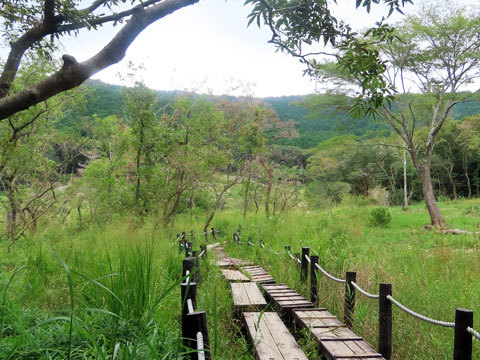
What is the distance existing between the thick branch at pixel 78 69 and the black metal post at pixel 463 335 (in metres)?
2.58

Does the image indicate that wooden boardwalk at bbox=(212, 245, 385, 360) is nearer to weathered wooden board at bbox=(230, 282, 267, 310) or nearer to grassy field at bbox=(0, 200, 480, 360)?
weathered wooden board at bbox=(230, 282, 267, 310)

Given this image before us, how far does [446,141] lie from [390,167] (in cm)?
488

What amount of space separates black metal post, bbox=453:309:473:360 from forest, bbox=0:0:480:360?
0.87 meters

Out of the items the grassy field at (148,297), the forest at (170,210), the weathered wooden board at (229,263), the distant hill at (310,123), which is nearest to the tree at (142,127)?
the forest at (170,210)

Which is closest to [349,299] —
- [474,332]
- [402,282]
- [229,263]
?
[402,282]

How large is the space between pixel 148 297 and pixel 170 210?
8.66 metres

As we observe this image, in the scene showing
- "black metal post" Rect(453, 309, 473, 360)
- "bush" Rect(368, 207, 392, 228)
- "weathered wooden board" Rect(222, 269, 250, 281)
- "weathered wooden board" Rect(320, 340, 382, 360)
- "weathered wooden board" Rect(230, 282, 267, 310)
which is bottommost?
"bush" Rect(368, 207, 392, 228)

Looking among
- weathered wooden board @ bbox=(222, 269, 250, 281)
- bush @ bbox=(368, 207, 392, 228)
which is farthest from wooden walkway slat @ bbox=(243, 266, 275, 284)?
bush @ bbox=(368, 207, 392, 228)

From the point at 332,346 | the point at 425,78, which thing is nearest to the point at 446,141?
the point at 425,78

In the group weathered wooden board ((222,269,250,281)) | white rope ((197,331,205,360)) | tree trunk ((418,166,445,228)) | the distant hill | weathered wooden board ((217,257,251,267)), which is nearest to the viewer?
white rope ((197,331,205,360))

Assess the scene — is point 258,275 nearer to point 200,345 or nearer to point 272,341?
point 272,341

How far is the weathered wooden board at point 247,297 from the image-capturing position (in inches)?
139

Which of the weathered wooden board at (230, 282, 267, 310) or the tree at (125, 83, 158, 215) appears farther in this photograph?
the tree at (125, 83, 158, 215)

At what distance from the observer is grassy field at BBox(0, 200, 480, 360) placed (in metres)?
1.98
